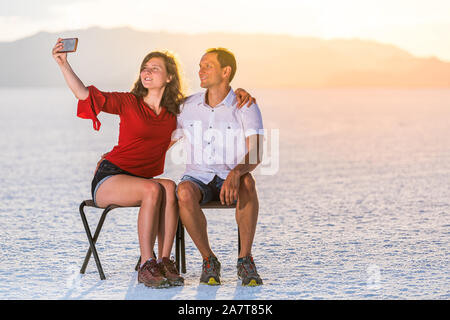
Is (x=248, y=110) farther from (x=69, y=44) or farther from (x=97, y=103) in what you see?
(x=69, y=44)

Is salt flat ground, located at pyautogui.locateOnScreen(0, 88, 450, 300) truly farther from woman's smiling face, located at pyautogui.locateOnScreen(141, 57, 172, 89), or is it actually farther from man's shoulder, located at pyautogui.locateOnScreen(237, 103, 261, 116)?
Answer: woman's smiling face, located at pyautogui.locateOnScreen(141, 57, 172, 89)

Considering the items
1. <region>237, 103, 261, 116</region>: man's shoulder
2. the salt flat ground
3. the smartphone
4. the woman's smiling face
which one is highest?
the smartphone

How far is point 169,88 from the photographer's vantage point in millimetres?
3957

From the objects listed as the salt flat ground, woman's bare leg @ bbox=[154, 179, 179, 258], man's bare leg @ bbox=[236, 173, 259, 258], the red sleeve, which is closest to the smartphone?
the red sleeve

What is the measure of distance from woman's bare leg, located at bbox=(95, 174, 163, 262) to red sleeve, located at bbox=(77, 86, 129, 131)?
32 cm

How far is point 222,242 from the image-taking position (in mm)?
4902

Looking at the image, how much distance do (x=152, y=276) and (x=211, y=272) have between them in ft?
0.92

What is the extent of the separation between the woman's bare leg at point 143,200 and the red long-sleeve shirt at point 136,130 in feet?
0.45

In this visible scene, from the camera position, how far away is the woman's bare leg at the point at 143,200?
3670 mm

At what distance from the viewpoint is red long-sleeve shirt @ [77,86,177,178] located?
3854 mm

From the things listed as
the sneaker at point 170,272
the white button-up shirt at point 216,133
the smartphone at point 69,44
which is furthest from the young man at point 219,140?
the smartphone at point 69,44

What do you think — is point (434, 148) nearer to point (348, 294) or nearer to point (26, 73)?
point (348, 294)

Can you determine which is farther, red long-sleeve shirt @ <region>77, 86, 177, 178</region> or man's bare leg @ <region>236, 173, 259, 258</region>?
red long-sleeve shirt @ <region>77, 86, 177, 178</region>
